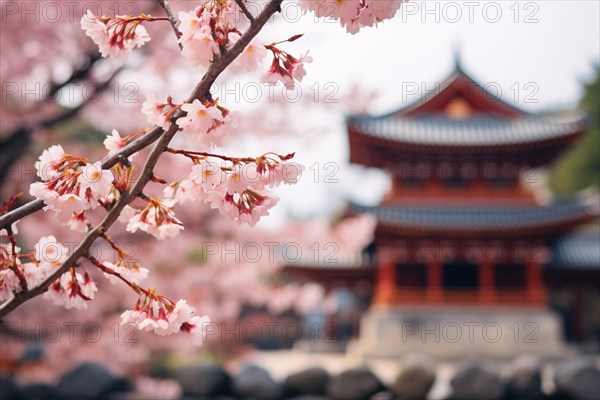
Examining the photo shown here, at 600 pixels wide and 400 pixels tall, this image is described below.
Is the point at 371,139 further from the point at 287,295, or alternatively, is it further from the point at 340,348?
the point at 287,295

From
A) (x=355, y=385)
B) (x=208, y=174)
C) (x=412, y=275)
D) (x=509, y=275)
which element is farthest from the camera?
(x=412, y=275)

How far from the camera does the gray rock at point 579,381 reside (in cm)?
488

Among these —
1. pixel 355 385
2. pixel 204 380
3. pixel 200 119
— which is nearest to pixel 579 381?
pixel 355 385

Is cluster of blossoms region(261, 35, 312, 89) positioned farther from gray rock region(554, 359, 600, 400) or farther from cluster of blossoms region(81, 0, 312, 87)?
gray rock region(554, 359, 600, 400)

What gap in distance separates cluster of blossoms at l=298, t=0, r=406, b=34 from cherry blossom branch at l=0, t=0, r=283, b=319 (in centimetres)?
8

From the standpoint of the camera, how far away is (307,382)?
18.3 ft

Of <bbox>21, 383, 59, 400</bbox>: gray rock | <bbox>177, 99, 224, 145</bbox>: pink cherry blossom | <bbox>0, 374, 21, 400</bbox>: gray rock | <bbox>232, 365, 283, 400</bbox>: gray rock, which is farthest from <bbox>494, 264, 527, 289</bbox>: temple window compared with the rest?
<bbox>177, 99, 224, 145</bbox>: pink cherry blossom

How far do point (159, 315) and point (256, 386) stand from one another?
409cm

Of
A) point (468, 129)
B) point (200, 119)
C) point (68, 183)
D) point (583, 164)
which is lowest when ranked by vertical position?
point (68, 183)

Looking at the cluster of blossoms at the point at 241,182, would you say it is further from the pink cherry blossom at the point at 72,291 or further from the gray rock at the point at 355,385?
the gray rock at the point at 355,385

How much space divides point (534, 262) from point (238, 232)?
41.7 ft

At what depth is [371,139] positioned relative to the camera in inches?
703

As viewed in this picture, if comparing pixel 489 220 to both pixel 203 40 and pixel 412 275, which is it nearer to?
pixel 412 275

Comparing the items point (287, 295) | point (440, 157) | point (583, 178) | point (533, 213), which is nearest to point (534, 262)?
point (533, 213)
